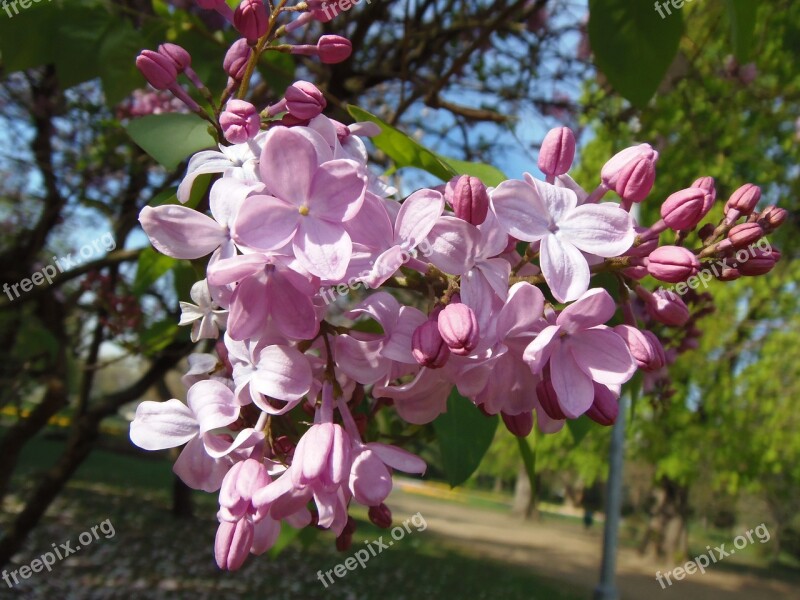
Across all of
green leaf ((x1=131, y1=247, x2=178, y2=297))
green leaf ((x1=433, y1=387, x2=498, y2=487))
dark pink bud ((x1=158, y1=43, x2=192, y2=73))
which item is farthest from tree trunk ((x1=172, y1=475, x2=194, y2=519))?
dark pink bud ((x1=158, y1=43, x2=192, y2=73))

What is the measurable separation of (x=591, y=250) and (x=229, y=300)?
1.14 ft

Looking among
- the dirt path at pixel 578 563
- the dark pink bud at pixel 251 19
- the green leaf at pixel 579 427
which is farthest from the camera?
the dirt path at pixel 578 563

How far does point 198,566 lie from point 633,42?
913 cm

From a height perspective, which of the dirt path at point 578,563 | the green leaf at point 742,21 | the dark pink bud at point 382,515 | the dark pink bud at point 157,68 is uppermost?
the green leaf at point 742,21

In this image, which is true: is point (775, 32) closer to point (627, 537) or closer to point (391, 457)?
point (391, 457)

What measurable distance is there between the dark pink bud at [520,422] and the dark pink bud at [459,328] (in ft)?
0.54

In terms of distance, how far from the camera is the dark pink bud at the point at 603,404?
26.5 inches

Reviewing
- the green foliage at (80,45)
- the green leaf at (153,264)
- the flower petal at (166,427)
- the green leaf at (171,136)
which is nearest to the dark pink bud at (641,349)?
the flower petal at (166,427)

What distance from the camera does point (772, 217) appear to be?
750 millimetres

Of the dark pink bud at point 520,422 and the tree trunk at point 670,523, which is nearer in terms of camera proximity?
the dark pink bud at point 520,422

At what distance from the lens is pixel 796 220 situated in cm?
564

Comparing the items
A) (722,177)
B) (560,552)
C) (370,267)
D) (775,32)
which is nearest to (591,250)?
(370,267)

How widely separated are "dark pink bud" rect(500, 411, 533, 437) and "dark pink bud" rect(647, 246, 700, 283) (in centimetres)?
20

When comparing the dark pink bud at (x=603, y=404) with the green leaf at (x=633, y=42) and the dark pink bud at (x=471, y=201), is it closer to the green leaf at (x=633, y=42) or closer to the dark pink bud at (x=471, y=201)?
the dark pink bud at (x=471, y=201)
